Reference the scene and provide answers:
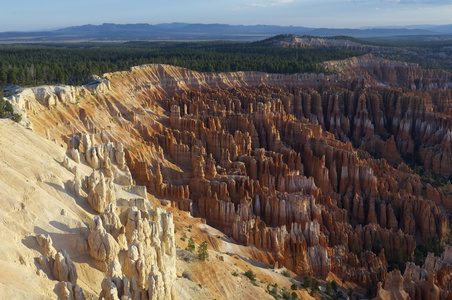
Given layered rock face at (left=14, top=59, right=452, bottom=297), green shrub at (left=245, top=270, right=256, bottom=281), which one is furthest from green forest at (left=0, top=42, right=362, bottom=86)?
green shrub at (left=245, top=270, right=256, bottom=281)

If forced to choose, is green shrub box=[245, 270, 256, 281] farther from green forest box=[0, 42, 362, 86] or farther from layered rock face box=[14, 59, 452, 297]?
green forest box=[0, 42, 362, 86]

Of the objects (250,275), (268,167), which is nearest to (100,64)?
(268,167)

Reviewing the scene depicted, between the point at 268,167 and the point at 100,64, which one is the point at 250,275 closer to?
the point at 268,167

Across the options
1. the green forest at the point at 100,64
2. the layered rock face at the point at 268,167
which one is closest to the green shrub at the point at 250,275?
the layered rock face at the point at 268,167

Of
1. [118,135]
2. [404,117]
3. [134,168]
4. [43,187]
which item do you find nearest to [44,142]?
[43,187]

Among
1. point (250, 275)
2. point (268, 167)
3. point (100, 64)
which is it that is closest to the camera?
point (250, 275)

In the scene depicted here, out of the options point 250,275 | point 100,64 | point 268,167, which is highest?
point 100,64

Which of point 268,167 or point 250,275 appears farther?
point 268,167

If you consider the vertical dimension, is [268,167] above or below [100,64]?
below

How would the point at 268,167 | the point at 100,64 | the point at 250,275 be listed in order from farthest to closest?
the point at 100,64, the point at 268,167, the point at 250,275
